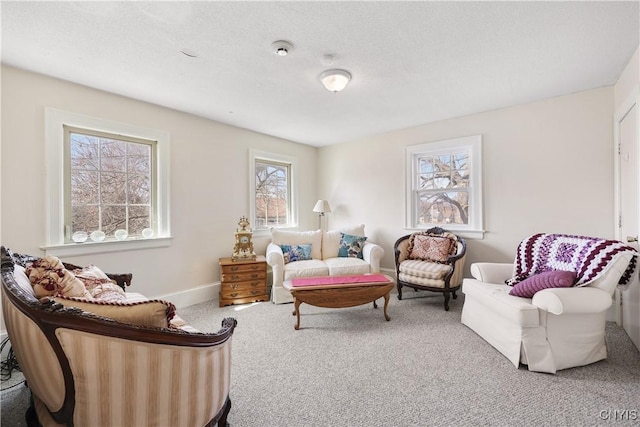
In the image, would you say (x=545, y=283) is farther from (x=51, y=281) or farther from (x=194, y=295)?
(x=194, y=295)

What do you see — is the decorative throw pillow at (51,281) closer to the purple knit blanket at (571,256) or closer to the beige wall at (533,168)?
the purple knit blanket at (571,256)

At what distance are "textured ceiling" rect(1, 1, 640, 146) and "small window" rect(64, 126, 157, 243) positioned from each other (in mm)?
564

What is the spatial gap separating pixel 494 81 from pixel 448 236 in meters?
1.90

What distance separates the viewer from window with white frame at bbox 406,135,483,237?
374cm

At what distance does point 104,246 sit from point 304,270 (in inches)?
84.9

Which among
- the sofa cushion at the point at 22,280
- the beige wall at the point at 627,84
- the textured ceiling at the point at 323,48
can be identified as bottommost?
the sofa cushion at the point at 22,280

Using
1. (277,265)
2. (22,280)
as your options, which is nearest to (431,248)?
(277,265)

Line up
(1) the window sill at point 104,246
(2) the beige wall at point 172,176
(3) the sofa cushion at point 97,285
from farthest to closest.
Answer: (1) the window sill at point 104,246 < (2) the beige wall at point 172,176 < (3) the sofa cushion at point 97,285

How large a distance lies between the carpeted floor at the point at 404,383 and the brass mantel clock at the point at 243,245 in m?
1.10

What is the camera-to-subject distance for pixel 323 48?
6.93 ft

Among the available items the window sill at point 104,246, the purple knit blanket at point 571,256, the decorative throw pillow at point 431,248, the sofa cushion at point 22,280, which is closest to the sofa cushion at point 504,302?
the purple knit blanket at point 571,256

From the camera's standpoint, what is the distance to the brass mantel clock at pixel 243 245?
3.77 metres

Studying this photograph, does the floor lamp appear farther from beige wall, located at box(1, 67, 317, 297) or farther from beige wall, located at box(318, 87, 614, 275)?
beige wall, located at box(318, 87, 614, 275)

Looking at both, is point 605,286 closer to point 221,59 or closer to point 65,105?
point 221,59
